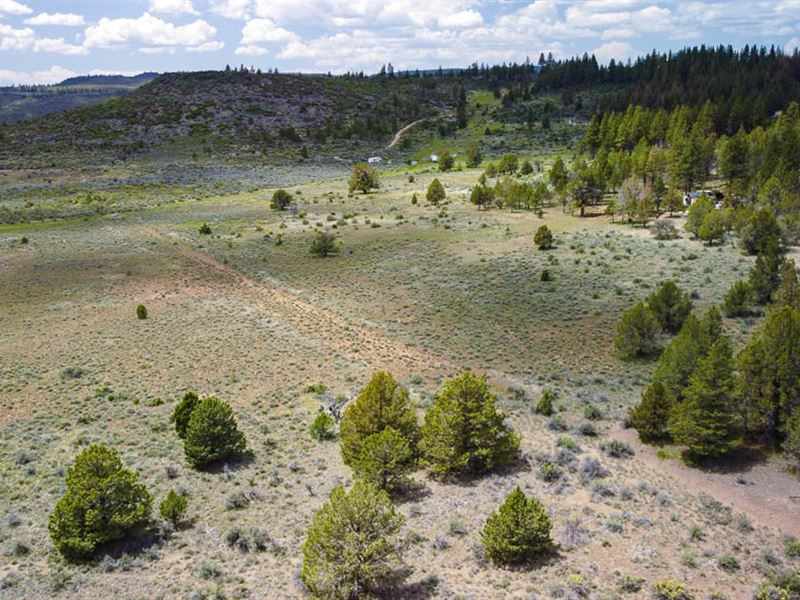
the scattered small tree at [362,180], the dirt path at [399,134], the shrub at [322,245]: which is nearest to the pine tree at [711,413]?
the shrub at [322,245]

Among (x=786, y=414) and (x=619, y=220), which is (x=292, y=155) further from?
(x=786, y=414)

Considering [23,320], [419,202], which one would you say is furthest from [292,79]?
[23,320]

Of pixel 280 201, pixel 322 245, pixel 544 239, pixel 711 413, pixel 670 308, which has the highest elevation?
pixel 280 201

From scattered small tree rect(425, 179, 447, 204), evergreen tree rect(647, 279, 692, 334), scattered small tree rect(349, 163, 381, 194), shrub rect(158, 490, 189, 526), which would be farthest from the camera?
scattered small tree rect(349, 163, 381, 194)

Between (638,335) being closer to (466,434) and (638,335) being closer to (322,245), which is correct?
(466,434)

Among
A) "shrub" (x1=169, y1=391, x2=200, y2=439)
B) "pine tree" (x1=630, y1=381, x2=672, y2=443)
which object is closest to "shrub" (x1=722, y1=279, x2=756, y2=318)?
"pine tree" (x1=630, y1=381, x2=672, y2=443)

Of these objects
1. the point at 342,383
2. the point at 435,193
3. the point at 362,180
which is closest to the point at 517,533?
the point at 342,383

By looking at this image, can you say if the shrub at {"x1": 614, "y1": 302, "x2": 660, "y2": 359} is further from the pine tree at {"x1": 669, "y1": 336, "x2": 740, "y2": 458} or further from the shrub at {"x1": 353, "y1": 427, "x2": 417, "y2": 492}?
the shrub at {"x1": 353, "y1": 427, "x2": 417, "y2": 492}
